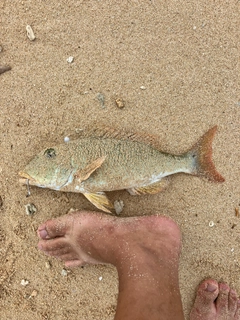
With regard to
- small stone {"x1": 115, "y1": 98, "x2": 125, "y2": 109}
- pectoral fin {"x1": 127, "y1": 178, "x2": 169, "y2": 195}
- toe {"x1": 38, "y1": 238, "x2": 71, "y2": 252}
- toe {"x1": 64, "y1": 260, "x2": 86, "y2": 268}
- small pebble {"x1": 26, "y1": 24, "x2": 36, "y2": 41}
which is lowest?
toe {"x1": 64, "y1": 260, "x2": 86, "y2": 268}

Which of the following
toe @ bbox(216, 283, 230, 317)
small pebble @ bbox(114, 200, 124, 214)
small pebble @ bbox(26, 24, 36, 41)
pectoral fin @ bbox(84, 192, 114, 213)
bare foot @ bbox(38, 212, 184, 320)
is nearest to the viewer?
bare foot @ bbox(38, 212, 184, 320)

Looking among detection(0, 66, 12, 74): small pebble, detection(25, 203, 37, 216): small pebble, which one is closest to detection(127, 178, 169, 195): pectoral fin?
detection(25, 203, 37, 216): small pebble

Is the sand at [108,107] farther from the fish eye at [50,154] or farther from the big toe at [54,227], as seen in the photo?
the fish eye at [50,154]

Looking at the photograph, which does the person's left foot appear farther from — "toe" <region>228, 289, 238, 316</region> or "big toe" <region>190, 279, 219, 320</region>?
"toe" <region>228, 289, 238, 316</region>

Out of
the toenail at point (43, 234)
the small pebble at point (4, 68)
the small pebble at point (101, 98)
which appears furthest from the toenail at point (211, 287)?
the small pebble at point (4, 68)

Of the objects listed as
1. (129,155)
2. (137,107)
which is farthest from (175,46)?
(129,155)

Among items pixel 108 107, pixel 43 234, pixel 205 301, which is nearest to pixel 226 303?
pixel 205 301
